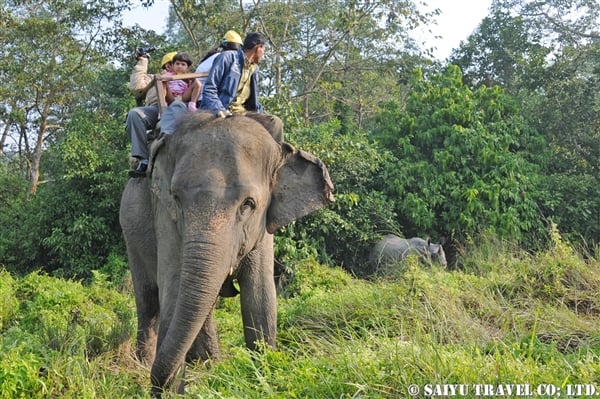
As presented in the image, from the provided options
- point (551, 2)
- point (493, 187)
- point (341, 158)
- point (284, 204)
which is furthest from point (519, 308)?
point (551, 2)

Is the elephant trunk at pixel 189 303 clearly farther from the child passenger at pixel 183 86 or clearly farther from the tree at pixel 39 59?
the tree at pixel 39 59

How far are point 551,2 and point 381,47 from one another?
6.74 meters

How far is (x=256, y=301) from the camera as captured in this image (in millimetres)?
4652

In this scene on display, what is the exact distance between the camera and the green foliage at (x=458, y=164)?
13.8m

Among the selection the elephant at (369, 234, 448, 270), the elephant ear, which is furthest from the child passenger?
the elephant at (369, 234, 448, 270)

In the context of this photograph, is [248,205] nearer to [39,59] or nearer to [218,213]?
[218,213]

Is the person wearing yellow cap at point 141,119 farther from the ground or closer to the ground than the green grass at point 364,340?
farther from the ground

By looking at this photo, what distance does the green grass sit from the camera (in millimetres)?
3449

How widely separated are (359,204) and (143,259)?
28.1 feet

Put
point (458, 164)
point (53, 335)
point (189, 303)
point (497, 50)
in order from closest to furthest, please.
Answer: point (189, 303) < point (53, 335) < point (458, 164) < point (497, 50)

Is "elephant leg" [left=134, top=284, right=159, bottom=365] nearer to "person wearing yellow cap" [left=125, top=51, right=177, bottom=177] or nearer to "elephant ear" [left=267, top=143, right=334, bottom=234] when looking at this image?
"person wearing yellow cap" [left=125, top=51, right=177, bottom=177]

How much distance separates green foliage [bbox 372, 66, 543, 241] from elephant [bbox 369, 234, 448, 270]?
2.32 feet

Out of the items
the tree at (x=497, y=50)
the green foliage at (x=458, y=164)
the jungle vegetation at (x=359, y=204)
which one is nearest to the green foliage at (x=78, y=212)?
the jungle vegetation at (x=359, y=204)

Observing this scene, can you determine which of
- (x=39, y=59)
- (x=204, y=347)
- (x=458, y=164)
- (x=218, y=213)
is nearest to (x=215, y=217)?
(x=218, y=213)
